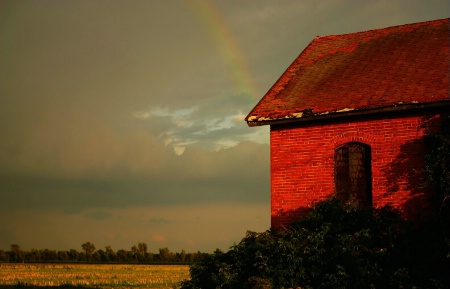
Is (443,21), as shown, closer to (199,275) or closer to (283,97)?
(283,97)

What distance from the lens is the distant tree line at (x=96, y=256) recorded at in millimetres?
93750

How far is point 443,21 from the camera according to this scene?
19.4m

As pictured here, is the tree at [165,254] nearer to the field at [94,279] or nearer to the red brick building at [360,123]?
the field at [94,279]

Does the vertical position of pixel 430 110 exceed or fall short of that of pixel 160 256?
it exceeds it

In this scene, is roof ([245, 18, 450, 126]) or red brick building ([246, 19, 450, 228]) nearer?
red brick building ([246, 19, 450, 228])

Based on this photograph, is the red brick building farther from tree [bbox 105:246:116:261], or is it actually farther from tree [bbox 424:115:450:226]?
tree [bbox 105:246:116:261]

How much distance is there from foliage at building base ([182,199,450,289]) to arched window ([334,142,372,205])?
5.75 feet

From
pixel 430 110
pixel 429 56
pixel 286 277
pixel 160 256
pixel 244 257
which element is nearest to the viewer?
pixel 286 277

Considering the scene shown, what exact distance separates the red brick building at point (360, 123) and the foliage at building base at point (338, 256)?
174 centimetres

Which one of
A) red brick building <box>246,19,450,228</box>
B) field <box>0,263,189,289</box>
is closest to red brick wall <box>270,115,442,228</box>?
red brick building <box>246,19,450,228</box>

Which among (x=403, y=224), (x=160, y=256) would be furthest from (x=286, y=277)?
(x=160, y=256)

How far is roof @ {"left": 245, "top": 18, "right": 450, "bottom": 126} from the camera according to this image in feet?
51.5

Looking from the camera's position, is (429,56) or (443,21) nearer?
(429,56)

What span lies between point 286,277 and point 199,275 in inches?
96.8
